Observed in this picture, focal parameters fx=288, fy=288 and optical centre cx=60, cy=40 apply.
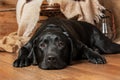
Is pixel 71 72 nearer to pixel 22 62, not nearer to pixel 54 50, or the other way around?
pixel 54 50

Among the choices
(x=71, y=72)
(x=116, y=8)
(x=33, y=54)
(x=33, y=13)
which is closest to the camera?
(x=71, y=72)

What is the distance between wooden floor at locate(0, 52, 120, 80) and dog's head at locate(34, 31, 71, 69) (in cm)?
4

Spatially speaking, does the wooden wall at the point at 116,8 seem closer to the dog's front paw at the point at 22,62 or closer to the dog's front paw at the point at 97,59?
the dog's front paw at the point at 97,59

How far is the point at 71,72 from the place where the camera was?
1.74 m

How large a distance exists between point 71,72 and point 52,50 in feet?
0.62

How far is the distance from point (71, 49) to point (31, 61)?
31 cm

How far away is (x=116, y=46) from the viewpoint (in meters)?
2.52

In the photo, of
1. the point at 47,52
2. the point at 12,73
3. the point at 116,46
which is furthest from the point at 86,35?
the point at 12,73

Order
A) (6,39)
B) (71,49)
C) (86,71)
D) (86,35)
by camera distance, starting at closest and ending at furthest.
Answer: (86,71) < (71,49) < (86,35) < (6,39)

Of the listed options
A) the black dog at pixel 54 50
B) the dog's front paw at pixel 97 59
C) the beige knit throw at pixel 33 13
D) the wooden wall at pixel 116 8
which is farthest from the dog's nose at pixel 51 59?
the wooden wall at pixel 116 8

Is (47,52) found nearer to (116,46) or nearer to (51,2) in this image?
(116,46)

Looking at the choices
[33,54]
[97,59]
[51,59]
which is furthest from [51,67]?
[97,59]

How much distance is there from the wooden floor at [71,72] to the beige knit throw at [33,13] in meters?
0.96

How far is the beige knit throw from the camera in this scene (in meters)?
2.98
